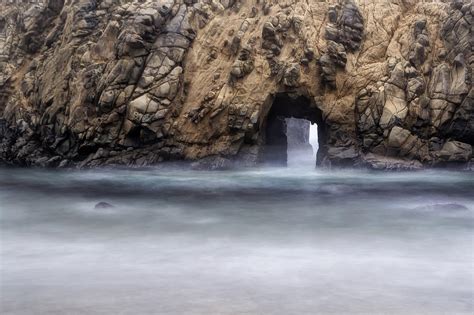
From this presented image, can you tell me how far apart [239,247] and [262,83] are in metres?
20.1

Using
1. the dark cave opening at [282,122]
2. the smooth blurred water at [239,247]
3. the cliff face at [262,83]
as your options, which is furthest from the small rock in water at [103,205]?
the dark cave opening at [282,122]

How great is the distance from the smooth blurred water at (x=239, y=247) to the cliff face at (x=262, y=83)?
4.77m

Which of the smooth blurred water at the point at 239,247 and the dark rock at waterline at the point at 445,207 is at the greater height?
the dark rock at waterline at the point at 445,207

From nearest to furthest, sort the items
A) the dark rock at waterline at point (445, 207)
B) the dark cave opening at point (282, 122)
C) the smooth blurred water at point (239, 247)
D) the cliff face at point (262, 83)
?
the smooth blurred water at point (239, 247), the dark rock at waterline at point (445, 207), the cliff face at point (262, 83), the dark cave opening at point (282, 122)

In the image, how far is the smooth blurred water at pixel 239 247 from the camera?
11.5 metres

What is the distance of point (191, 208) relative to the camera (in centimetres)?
2323

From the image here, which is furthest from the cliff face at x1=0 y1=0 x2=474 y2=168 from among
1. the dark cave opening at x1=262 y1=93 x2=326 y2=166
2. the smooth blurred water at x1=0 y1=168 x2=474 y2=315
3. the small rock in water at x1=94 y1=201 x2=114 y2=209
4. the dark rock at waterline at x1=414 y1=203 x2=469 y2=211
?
the small rock in water at x1=94 y1=201 x2=114 y2=209

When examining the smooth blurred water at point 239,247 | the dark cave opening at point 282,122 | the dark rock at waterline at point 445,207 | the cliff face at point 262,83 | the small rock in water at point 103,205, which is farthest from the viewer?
the dark cave opening at point 282,122

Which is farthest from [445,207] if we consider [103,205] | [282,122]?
[282,122]

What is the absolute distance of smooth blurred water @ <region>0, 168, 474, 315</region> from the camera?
1151cm

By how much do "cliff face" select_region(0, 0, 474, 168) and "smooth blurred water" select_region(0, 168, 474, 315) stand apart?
477 cm

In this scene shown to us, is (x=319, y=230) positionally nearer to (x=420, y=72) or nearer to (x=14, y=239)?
(x=14, y=239)

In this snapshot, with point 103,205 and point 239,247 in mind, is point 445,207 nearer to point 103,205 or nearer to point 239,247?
point 239,247

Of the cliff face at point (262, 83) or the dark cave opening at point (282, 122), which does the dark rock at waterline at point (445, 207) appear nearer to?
the cliff face at point (262, 83)
